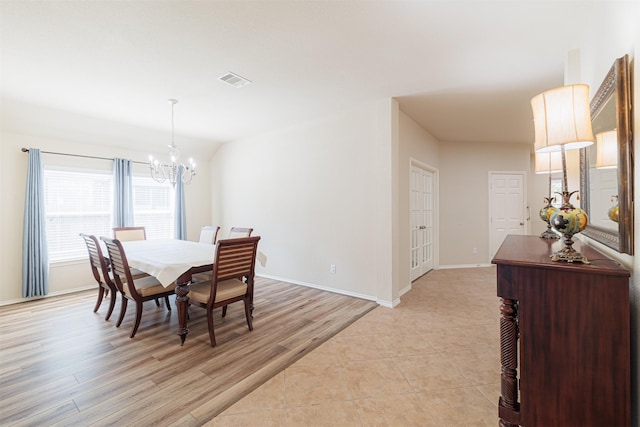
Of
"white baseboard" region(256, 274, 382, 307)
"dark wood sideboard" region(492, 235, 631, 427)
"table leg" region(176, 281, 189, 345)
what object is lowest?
"white baseboard" region(256, 274, 382, 307)

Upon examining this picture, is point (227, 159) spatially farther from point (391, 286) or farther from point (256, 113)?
point (391, 286)

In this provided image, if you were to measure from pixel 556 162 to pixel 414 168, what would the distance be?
8.14 feet

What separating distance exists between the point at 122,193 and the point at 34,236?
1.24 metres

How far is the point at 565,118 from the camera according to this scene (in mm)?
1269

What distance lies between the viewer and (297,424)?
64.0 inches

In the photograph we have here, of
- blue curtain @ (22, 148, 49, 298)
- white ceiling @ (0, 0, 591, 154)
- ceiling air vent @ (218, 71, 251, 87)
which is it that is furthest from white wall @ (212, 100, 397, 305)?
blue curtain @ (22, 148, 49, 298)

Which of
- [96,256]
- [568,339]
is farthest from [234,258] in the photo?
[568,339]

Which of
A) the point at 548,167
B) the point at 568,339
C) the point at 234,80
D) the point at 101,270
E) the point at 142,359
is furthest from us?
the point at 101,270

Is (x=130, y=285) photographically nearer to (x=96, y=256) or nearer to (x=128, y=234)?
(x=96, y=256)

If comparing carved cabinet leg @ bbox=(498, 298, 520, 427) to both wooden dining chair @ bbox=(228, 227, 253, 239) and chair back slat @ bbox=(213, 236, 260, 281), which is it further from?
wooden dining chair @ bbox=(228, 227, 253, 239)

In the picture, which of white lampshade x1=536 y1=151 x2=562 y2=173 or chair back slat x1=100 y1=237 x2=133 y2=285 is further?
chair back slat x1=100 y1=237 x2=133 y2=285

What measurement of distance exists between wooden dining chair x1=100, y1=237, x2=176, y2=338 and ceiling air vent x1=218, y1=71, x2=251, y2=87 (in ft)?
6.33

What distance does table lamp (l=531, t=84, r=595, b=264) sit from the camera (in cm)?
123

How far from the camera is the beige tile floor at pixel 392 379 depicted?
168 cm
